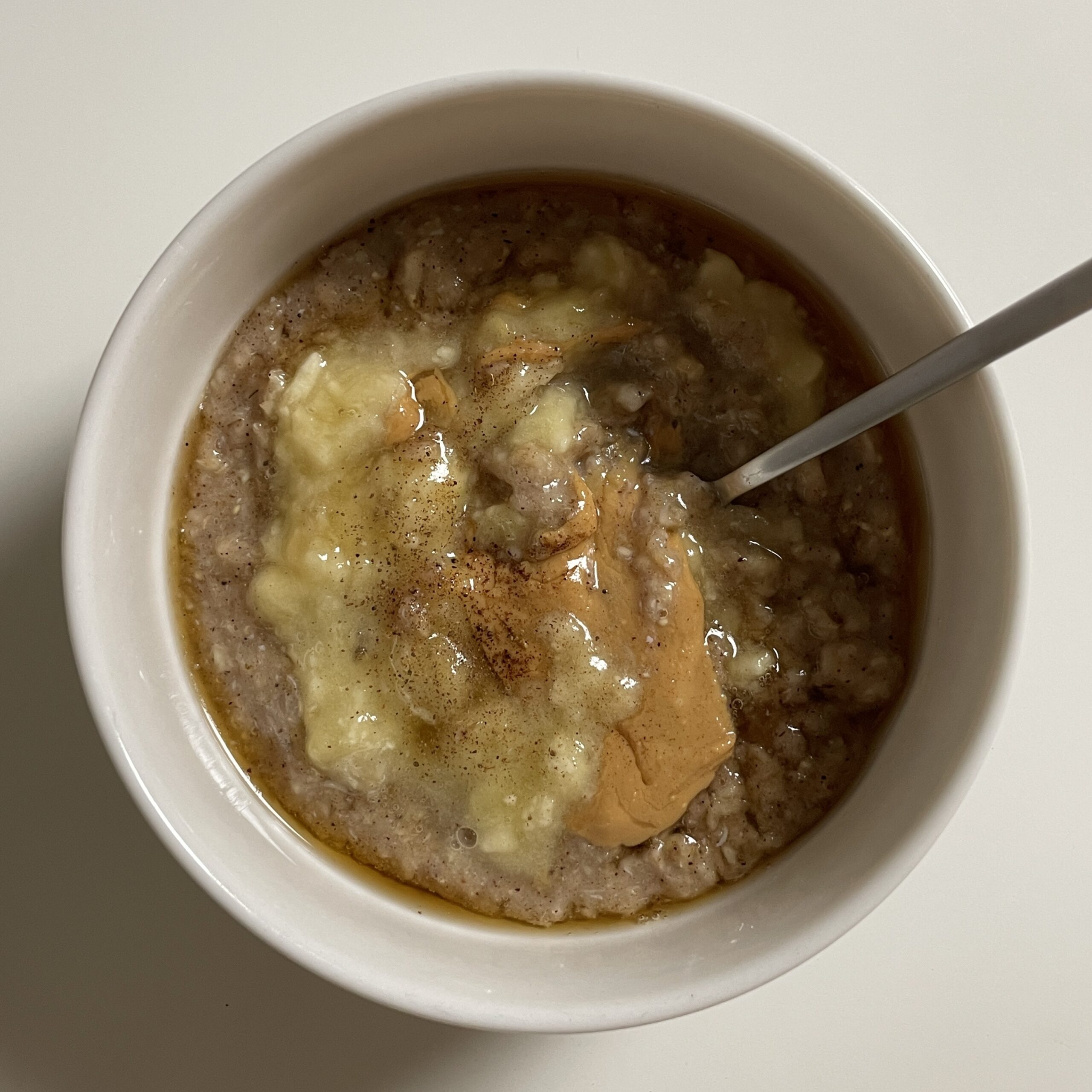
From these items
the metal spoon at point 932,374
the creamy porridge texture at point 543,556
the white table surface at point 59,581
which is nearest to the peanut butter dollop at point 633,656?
the creamy porridge texture at point 543,556

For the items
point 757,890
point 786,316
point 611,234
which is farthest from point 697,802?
point 611,234

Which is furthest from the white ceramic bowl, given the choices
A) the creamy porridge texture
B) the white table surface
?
the white table surface

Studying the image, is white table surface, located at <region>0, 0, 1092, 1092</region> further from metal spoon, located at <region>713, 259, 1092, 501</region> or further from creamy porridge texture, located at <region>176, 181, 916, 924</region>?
metal spoon, located at <region>713, 259, 1092, 501</region>

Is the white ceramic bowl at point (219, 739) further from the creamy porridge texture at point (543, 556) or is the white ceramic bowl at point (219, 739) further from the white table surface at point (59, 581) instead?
the white table surface at point (59, 581)

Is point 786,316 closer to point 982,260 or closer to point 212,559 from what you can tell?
point 982,260

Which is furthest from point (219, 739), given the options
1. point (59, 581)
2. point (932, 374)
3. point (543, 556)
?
point (932, 374)
